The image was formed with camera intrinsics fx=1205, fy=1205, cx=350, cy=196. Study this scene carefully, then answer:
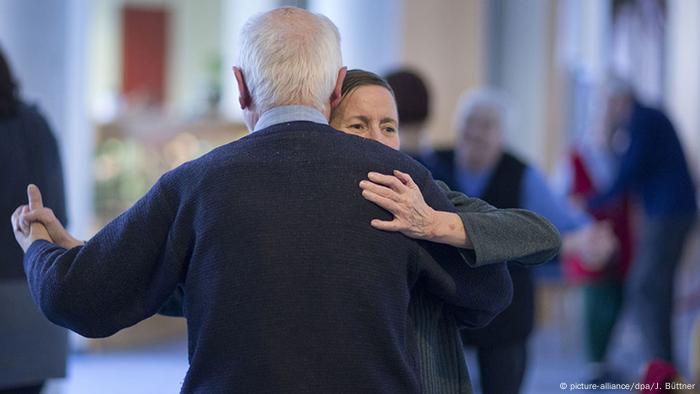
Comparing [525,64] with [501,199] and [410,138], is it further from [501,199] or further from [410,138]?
[410,138]

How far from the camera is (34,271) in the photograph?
2232mm

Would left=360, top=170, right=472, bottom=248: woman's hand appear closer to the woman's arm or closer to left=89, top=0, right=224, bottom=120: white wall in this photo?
the woman's arm

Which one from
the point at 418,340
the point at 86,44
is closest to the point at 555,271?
the point at 86,44

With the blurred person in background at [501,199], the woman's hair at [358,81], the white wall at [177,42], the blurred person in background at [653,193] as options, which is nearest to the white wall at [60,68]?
the blurred person in background at [501,199]

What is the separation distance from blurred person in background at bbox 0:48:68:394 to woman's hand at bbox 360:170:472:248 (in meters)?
1.43

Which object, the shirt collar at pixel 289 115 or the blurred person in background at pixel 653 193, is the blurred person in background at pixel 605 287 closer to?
the blurred person in background at pixel 653 193

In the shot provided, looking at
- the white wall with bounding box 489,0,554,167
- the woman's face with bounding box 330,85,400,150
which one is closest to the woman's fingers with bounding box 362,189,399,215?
the woman's face with bounding box 330,85,400,150

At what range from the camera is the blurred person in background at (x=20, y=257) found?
3172mm

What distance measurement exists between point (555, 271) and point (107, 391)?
3162 millimetres

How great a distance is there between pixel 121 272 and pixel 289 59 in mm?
477

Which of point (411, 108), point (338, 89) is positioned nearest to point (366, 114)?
point (338, 89)

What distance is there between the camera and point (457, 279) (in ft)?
7.23

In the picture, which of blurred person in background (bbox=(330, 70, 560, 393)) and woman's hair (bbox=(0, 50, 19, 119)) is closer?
blurred person in background (bbox=(330, 70, 560, 393))

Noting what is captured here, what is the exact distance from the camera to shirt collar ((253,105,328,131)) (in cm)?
214
